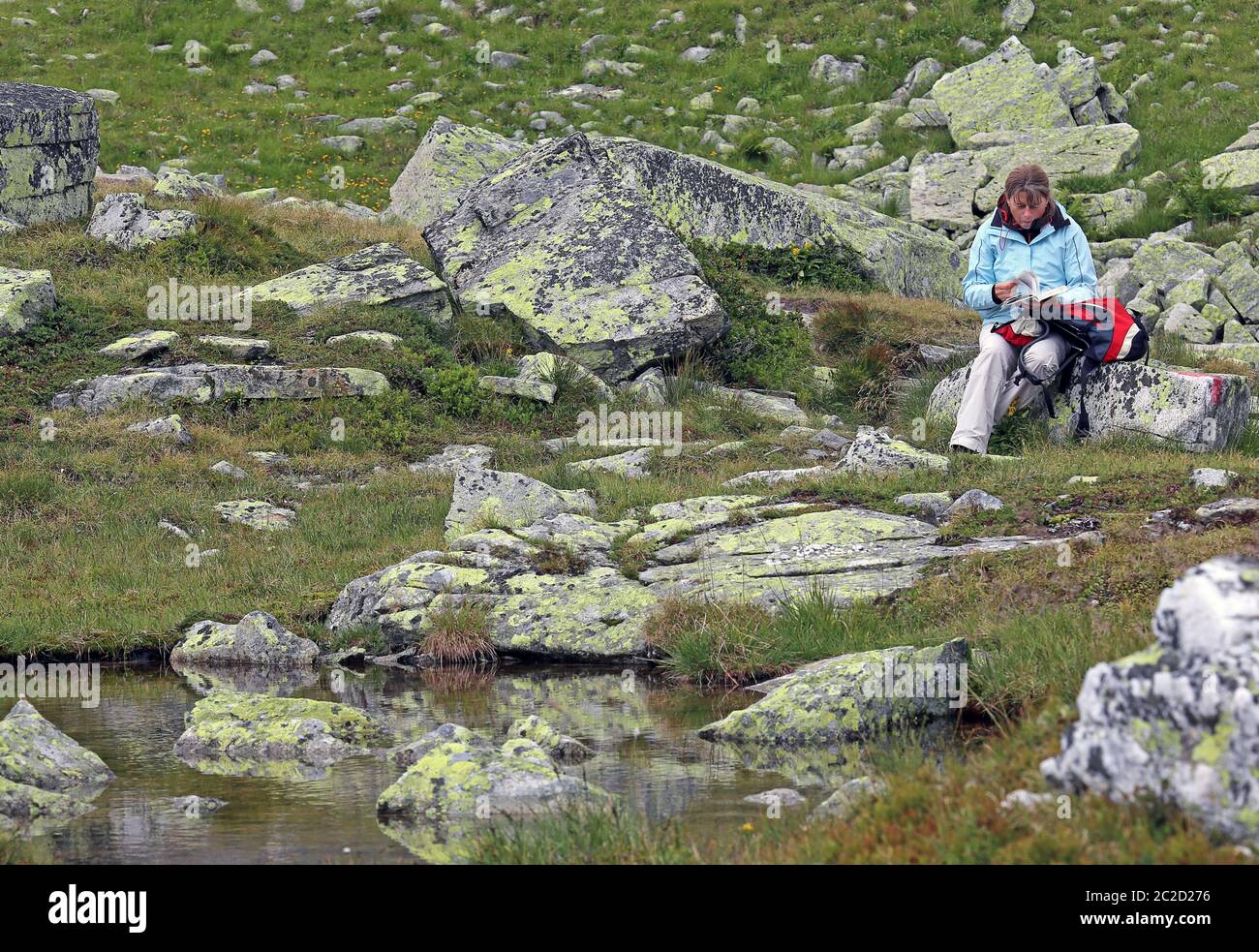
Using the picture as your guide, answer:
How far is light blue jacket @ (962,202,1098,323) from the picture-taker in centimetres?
1355

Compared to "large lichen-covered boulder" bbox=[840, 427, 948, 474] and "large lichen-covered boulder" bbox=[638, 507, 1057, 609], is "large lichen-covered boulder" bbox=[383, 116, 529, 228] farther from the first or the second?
"large lichen-covered boulder" bbox=[638, 507, 1057, 609]

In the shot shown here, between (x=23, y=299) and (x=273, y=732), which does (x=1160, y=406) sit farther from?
(x=23, y=299)

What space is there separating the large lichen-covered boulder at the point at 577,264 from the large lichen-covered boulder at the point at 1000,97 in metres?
12.7

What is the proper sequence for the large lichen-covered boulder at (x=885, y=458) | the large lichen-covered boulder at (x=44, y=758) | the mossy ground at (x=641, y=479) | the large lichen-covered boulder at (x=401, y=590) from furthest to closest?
1. the large lichen-covered boulder at (x=885, y=458)
2. the large lichen-covered boulder at (x=401, y=590)
3. the large lichen-covered boulder at (x=44, y=758)
4. the mossy ground at (x=641, y=479)

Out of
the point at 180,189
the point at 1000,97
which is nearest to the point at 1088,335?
the point at 180,189

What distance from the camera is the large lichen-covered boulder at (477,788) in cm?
678

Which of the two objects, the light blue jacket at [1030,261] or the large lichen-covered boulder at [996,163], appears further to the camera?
the large lichen-covered boulder at [996,163]

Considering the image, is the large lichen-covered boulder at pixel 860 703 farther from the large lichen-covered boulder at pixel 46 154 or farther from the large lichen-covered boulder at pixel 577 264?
the large lichen-covered boulder at pixel 46 154

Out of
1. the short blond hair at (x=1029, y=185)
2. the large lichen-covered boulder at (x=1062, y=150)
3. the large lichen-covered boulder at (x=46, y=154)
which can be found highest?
the large lichen-covered boulder at (x=1062, y=150)

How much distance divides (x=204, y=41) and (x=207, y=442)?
81.8ft

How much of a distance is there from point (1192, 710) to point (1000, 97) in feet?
91.6

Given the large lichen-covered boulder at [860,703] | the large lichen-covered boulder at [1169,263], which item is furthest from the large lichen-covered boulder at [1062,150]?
the large lichen-covered boulder at [860,703]

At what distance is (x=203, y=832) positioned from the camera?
6.65m
